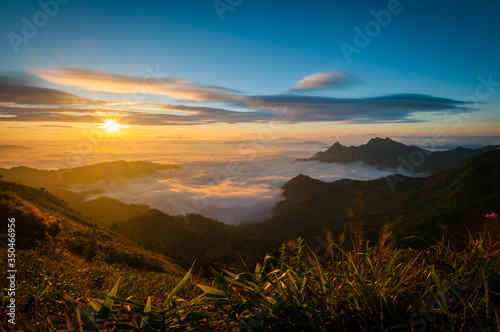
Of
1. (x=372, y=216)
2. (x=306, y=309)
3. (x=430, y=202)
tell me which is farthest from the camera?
(x=430, y=202)

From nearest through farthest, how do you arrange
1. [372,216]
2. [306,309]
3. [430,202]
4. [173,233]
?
[306,309], [173,233], [372,216], [430,202]

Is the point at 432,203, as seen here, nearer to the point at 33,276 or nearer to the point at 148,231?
the point at 148,231

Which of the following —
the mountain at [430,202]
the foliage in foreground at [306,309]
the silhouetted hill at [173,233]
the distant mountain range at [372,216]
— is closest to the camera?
the foliage in foreground at [306,309]

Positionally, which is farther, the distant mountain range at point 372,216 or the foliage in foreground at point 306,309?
the distant mountain range at point 372,216

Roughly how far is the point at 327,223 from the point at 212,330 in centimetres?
18840

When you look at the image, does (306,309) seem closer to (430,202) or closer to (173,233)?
(173,233)

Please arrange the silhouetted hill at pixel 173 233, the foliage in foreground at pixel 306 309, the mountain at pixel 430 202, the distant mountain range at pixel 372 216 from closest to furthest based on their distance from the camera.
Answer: the foliage in foreground at pixel 306 309
the mountain at pixel 430 202
the distant mountain range at pixel 372 216
the silhouetted hill at pixel 173 233

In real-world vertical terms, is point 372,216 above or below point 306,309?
below

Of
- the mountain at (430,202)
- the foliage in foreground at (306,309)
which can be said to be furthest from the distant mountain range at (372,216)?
the foliage in foreground at (306,309)

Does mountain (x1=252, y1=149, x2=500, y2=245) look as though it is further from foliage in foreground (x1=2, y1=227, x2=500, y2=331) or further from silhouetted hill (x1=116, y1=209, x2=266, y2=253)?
foliage in foreground (x1=2, y1=227, x2=500, y2=331)

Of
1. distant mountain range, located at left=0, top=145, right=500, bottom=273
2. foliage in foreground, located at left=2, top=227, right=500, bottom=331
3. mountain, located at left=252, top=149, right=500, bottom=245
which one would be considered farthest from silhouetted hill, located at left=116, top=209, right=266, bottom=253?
foliage in foreground, located at left=2, top=227, right=500, bottom=331

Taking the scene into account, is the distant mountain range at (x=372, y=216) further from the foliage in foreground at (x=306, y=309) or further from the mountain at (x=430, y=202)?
the foliage in foreground at (x=306, y=309)

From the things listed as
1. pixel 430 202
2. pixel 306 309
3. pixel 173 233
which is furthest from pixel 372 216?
pixel 306 309

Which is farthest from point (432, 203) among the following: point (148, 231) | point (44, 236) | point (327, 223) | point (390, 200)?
point (44, 236)
